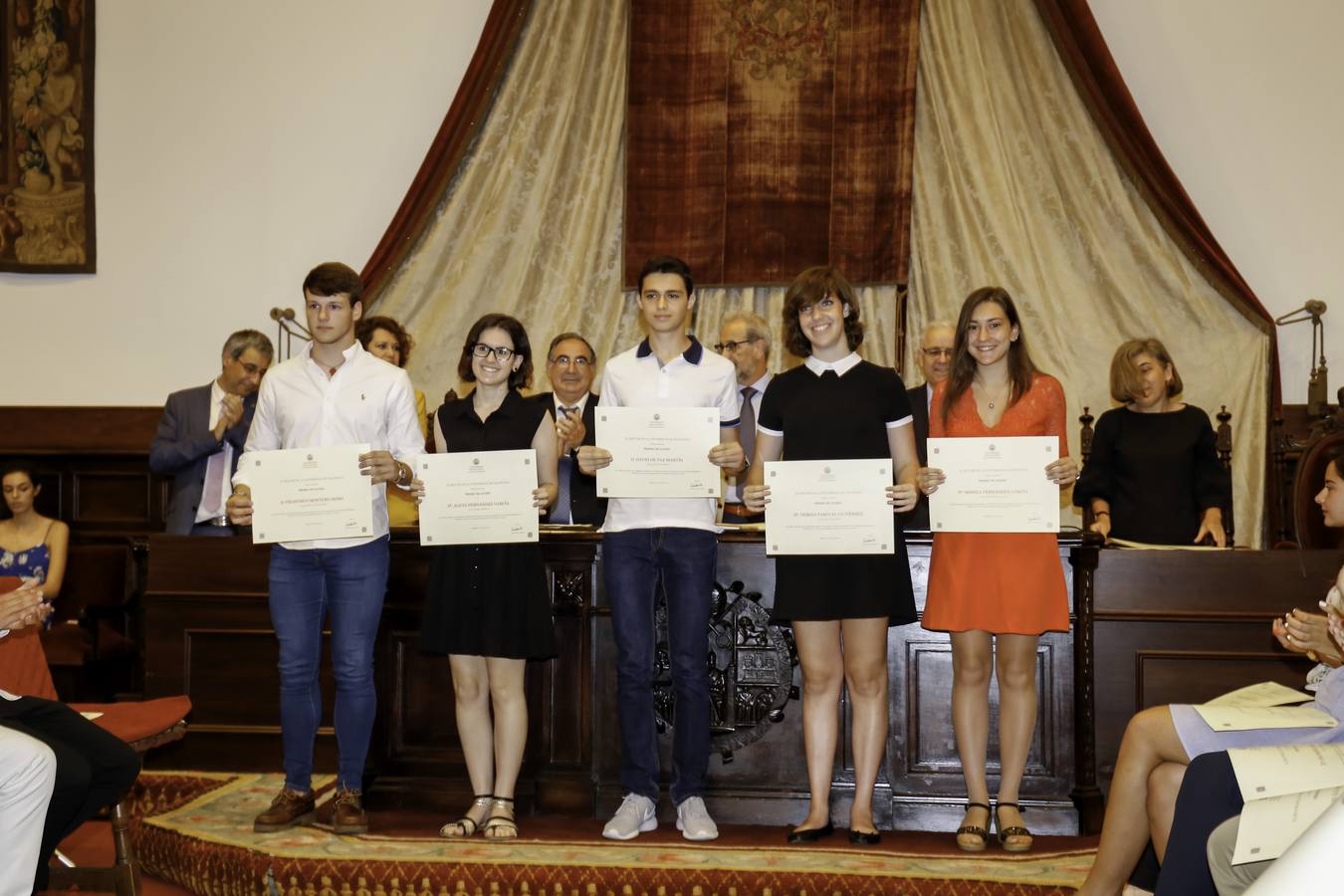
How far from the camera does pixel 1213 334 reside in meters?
6.29

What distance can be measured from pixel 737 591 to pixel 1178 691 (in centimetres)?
148

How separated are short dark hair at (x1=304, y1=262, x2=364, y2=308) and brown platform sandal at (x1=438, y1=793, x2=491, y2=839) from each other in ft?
5.22

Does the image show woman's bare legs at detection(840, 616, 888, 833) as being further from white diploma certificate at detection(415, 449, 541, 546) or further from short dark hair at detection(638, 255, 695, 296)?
short dark hair at detection(638, 255, 695, 296)

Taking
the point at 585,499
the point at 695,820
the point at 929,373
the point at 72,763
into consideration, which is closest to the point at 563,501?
the point at 585,499

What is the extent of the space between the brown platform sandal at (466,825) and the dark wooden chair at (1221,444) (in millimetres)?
2642

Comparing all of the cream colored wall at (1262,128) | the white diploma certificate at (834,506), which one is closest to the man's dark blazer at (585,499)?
the white diploma certificate at (834,506)

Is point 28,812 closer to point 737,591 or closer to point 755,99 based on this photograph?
point 737,591

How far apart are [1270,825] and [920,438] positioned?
8.64 ft

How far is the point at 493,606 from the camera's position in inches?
145

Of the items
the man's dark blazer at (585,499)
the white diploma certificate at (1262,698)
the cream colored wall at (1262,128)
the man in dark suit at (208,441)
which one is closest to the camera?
the white diploma certificate at (1262,698)

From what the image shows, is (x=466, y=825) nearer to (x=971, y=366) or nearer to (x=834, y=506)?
(x=834, y=506)

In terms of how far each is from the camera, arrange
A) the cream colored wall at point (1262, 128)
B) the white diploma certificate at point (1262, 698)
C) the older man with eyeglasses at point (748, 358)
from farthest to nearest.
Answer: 1. the cream colored wall at point (1262, 128)
2. the older man with eyeglasses at point (748, 358)
3. the white diploma certificate at point (1262, 698)

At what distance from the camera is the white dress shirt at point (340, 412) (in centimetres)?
376

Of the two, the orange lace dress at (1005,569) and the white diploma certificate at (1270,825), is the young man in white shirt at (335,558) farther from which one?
the white diploma certificate at (1270,825)
